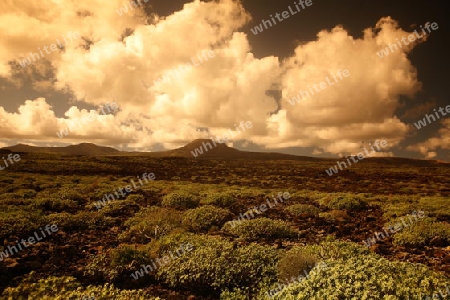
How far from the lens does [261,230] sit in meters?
13.1

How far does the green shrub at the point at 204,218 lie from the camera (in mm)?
14435

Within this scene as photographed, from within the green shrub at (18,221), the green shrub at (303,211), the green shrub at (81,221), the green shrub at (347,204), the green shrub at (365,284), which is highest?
the green shrub at (18,221)

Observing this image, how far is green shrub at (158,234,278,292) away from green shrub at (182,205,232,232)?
438 cm

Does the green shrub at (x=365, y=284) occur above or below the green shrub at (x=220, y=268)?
below

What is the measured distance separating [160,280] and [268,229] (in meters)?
5.63

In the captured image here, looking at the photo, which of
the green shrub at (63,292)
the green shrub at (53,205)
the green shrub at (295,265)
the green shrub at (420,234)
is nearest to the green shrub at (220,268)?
the green shrub at (295,265)

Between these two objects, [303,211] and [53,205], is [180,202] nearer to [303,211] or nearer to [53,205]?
[53,205]

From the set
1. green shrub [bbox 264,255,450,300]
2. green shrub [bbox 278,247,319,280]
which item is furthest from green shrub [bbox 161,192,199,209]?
green shrub [bbox 264,255,450,300]

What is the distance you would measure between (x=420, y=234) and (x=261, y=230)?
22.1ft

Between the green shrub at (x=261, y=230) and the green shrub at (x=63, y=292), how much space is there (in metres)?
5.80

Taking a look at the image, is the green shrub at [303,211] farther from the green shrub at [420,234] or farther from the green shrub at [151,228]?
the green shrub at [151,228]

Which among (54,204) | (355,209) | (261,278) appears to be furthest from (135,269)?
(355,209)

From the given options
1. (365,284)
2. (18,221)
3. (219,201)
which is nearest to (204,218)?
(219,201)

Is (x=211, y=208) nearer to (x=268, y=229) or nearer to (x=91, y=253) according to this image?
(x=268, y=229)
